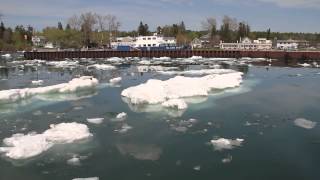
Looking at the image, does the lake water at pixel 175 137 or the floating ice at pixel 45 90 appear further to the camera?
the floating ice at pixel 45 90

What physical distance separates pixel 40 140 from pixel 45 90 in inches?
498

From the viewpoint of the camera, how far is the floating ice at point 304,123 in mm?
17734

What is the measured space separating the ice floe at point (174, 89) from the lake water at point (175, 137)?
808mm

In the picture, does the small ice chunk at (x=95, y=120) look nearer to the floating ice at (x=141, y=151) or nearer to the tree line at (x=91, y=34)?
the floating ice at (x=141, y=151)

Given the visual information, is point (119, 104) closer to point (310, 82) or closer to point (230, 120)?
point (230, 120)

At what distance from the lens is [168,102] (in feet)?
71.6

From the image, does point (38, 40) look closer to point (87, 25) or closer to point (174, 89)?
point (87, 25)

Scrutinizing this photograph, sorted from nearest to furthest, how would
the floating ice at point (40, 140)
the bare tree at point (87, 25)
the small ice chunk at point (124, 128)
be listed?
the floating ice at point (40, 140) → the small ice chunk at point (124, 128) → the bare tree at point (87, 25)

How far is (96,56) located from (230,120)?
5445 cm

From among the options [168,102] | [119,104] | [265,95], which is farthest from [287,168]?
[265,95]

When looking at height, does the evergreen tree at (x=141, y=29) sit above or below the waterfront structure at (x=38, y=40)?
above

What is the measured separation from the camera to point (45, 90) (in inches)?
1064

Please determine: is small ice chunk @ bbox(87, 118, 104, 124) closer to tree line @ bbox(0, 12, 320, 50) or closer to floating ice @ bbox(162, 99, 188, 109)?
floating ice @ bbox(162, 99, 188, 109)

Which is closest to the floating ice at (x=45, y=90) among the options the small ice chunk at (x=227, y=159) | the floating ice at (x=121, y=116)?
the floating ice at (x=121, y=116)
